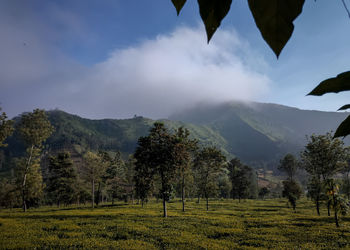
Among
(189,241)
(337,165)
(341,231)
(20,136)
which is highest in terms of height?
(20,136)

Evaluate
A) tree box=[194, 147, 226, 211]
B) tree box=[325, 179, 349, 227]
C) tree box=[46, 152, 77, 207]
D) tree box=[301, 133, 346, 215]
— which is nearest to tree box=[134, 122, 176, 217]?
tree box=[194, 147, 226, 211]

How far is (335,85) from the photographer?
482 mm

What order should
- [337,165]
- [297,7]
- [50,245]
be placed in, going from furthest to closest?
[337,165] → [50,245] → [297,7]

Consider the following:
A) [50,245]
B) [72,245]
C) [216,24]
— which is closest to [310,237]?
[72,245]

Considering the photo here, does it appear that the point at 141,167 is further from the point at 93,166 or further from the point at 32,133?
the point at 32,133

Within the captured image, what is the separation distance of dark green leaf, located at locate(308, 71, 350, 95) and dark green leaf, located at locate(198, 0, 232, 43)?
29 centimetres

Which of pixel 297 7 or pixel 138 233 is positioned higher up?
pixel 297 7

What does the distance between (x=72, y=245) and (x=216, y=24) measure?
14458mm

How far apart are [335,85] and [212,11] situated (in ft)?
1.13

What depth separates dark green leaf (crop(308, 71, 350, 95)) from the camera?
1.51ft

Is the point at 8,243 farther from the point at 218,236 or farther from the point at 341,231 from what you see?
the point at 341,231

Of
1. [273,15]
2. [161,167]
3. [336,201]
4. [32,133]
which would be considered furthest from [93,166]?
[273,15]

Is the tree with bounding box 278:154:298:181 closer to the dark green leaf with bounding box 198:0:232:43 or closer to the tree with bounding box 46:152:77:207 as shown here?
the tree with bounding box 46:152:77:207

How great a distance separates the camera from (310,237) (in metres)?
14.8
